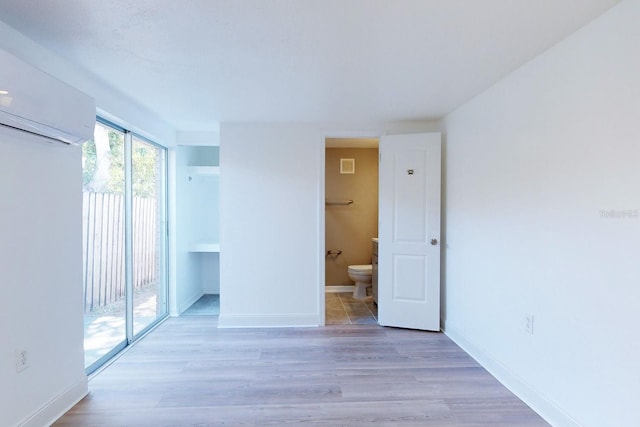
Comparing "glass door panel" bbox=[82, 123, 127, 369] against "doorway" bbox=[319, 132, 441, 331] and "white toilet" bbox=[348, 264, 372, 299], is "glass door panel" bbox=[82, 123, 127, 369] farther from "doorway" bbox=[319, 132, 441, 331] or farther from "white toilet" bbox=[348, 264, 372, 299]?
"white toilet" bbox=[348, 264, 372, 299]

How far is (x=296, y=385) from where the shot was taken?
7.67 feet

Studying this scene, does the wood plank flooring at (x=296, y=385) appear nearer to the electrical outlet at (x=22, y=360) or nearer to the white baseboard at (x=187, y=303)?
the electrical outlet at (x=22, y=360)

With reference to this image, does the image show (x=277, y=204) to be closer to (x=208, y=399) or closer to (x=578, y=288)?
(x=208, y=399)

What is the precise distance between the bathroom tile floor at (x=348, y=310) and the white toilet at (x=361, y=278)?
10 centimetres

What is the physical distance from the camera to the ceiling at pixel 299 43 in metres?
1.53

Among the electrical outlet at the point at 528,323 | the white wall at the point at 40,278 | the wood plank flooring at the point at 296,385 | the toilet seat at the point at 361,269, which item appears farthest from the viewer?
the toilet seat at the point at 361,269

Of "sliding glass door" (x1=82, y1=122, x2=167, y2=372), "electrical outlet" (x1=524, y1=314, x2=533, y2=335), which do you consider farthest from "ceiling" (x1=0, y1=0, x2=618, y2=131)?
"electrical outlet" (x1=524, y1=314, x2=533, y2=335)

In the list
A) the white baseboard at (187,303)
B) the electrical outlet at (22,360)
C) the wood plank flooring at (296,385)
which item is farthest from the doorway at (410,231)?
the electrical outlet at (22,360)

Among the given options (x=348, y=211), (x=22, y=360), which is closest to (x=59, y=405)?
(x=22, y=360)

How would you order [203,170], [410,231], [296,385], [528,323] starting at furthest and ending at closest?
[203,170] → [410,231] → [296,385] → [528,323]

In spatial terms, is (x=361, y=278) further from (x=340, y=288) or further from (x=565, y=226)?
(x=565, y=226)

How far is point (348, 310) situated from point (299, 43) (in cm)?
324

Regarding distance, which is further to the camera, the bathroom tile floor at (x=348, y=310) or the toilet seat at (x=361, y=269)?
the toilet seat at (x=361, y=269)

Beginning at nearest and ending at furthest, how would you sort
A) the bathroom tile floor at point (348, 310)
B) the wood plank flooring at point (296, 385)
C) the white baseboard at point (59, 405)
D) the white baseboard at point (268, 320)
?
the white baseboard at point (59, 405), the wood plank flooring at point (296, 385), the white baseboard at point (268, 320), the bathroom tile floor at point (348, 310)
